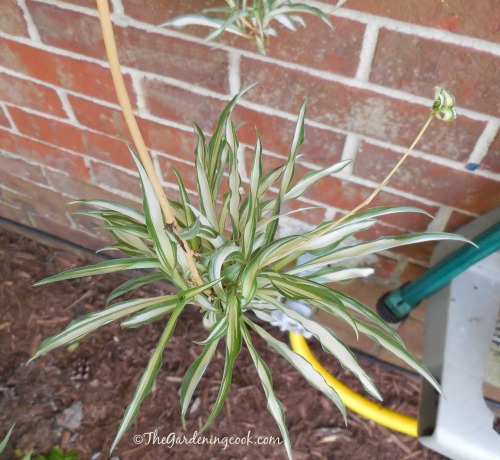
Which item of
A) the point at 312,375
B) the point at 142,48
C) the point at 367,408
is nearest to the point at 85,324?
the point at 312,375

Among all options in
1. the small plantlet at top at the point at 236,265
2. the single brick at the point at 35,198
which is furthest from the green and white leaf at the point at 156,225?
the single brick at the point at 35,198

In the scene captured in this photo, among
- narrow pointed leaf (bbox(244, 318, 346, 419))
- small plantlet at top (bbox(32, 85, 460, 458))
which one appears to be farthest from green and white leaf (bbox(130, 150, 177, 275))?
narrow pointed leaf (bbox(244, 318, 346, 419))

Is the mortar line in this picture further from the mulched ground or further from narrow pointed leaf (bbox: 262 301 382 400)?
the mulched ground

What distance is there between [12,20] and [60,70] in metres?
0.11

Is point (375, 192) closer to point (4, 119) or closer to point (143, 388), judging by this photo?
point (143, 388)

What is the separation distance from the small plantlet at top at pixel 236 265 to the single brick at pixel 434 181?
14cm

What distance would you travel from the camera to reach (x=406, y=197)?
2.86 feet

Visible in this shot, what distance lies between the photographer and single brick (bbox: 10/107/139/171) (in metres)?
1.08

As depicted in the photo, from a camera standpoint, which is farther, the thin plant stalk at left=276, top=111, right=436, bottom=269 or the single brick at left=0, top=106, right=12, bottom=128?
the single brick at left=0, top=106, right=12, bottom=128

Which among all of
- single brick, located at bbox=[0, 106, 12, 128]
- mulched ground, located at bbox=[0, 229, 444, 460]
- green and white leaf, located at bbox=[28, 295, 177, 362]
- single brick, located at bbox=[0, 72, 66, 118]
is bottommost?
mulched ground, located at bbox=[0, 229, 444, 460]

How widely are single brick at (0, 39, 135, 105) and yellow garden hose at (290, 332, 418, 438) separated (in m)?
0.72

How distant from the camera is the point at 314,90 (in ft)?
2.51

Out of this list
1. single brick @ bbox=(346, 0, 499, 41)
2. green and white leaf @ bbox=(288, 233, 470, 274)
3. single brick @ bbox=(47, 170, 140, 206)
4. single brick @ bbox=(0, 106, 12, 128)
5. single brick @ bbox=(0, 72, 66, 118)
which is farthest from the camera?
single brick @ bbox=(47, 170, 140, 206)

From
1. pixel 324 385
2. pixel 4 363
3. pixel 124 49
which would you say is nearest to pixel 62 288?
pixel 4 363
